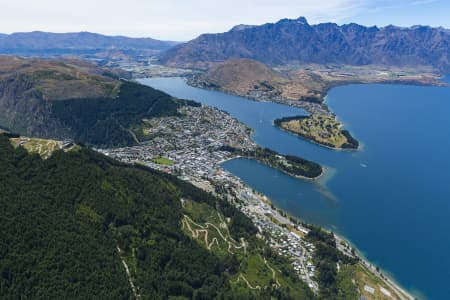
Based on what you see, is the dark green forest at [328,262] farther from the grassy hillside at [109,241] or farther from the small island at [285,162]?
the small island at [285,162]

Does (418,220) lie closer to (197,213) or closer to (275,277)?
(275,277)

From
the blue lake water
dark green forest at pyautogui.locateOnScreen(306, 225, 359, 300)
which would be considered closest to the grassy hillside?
dark green forest at pyautogui.locateOnScreen(306, 225, 359, 300)

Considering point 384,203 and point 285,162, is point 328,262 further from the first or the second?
point 285,162

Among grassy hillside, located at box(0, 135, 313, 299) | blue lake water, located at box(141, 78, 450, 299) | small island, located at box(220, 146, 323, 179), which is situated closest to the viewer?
grassy hillside, located at box(0, 135, 313, 299)

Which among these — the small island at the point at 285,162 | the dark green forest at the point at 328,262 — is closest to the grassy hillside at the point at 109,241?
the dark green forest at the point at 328,262

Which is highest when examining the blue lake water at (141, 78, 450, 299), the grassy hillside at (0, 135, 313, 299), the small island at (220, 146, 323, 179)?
the grassy hillside at (0, 135, 313, 299)

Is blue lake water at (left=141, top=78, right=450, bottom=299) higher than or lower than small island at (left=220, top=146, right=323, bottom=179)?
lower

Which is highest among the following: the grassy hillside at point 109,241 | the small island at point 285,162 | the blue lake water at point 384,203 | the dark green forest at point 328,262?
the grassy hillside at point 109,241

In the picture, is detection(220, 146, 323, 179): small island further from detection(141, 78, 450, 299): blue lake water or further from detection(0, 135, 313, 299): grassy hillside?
detection(0, 135, 313, 299): grassy hillside

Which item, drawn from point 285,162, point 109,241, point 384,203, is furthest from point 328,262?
point 285,162
